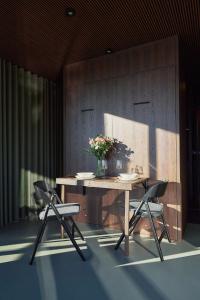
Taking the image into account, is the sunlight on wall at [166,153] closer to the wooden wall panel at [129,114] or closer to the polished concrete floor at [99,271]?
the wooden wall panel at [129,114]

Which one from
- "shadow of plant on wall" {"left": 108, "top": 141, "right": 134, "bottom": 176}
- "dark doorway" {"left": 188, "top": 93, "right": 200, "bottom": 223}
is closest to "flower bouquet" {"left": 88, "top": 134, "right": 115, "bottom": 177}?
"shadow of plant on wall" {"left": 108, "top": 141, "right": 134, "bottom": 176}

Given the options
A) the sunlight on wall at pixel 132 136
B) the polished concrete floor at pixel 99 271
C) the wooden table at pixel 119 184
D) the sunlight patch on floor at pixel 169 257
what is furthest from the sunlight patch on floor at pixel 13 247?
the sunlight on wall at pixel 132 136

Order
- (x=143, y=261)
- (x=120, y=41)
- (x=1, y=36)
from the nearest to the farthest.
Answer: (x=143, y=261) < (x=1, y=36) < (x=120, y=41)

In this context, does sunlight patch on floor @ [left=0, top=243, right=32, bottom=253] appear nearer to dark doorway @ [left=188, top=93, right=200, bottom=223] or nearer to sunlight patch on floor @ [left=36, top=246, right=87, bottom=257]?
sunlight patch on floor @ [left=36, top=246, right=87, bottom=257]

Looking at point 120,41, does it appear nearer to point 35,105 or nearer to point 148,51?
point 148,51

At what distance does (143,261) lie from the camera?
300 cm

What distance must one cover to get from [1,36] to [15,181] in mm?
2224

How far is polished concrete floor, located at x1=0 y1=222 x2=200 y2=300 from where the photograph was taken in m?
2.35

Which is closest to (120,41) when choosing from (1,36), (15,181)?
(1,36)

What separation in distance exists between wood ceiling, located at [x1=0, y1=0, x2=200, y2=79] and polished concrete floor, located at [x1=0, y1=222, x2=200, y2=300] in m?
2.65

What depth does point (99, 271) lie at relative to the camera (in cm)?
276

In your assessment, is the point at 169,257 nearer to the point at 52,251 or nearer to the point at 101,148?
the point at 52,251

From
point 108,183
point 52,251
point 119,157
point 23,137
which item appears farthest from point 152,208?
point 23,137

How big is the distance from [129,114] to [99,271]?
86.9 inches
